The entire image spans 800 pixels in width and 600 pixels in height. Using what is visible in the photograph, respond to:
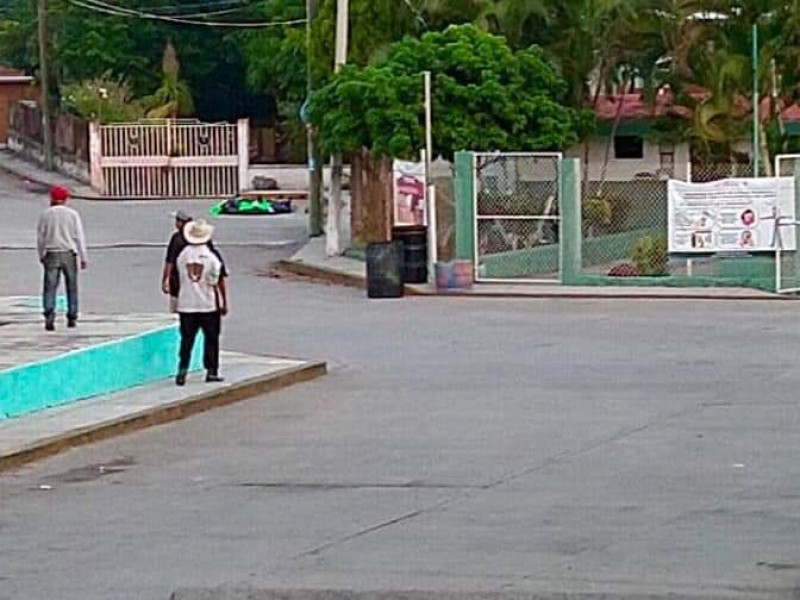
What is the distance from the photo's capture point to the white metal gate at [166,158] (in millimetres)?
62781

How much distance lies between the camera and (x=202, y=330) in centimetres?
1848

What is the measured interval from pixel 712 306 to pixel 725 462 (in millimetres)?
14925

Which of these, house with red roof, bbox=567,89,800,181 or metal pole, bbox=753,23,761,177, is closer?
metal pole, bbox=753,23,761,177

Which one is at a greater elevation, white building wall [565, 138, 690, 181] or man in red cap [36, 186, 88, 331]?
white building wall [565, 138, 690, 181]

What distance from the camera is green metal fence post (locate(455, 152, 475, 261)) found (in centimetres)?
3219

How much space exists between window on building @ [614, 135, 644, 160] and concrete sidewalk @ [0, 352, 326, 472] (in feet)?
95.3

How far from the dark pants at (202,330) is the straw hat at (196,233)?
688 mm

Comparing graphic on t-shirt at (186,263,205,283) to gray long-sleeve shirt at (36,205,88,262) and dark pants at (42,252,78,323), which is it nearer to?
dark pants at (42,252,78,323)

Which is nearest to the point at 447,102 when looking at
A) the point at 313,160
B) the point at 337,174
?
the point at 337,174

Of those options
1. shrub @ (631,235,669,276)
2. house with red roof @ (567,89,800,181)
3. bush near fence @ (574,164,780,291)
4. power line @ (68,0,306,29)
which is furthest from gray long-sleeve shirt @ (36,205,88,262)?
power line @ (68,0,306,29)

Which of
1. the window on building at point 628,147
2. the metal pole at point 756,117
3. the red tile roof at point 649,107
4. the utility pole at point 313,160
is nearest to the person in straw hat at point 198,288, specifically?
the metal pole at point 756,117

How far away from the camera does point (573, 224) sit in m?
31.3

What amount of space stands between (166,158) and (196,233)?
45.2 meters

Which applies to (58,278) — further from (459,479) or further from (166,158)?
(166,158)
